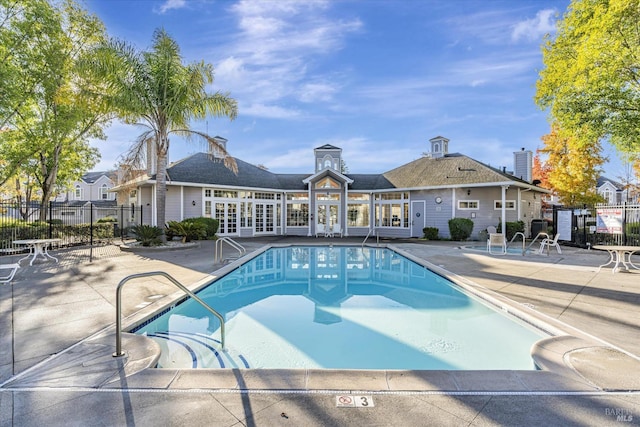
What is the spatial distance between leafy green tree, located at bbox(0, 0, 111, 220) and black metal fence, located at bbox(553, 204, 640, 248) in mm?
21122

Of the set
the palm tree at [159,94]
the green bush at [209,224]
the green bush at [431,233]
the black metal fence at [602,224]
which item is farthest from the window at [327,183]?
the black metal fence at [602,224]

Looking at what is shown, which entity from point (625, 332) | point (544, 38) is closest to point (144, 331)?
point (625, 332)

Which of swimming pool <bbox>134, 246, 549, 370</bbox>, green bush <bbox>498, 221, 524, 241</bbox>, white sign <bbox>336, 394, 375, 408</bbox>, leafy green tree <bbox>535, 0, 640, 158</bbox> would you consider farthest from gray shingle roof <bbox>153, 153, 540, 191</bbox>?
white sign <bbox>336, 394, 375, 408</bbox>

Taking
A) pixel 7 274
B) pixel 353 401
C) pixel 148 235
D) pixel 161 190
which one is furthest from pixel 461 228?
pixel 7 274

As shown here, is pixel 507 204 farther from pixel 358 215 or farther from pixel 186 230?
pixel 186 230

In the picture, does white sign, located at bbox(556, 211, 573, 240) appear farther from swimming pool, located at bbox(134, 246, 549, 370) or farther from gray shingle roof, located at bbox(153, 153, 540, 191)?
swimming pool, located at bbox(134, 246, 549, 370)

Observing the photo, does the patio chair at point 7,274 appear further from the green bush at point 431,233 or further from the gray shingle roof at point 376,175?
the green bush at point 431,233

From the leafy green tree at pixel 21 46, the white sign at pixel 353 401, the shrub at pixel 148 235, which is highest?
the leafy green tree at pixel 21 46

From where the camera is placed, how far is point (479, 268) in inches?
352

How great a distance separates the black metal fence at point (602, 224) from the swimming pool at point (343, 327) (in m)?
9.83

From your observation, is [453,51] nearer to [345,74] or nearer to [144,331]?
[345,74]

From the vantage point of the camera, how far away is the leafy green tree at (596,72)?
10117 millimetres

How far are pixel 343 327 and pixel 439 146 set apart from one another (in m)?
19.4

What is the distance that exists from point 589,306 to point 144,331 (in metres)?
7.20
